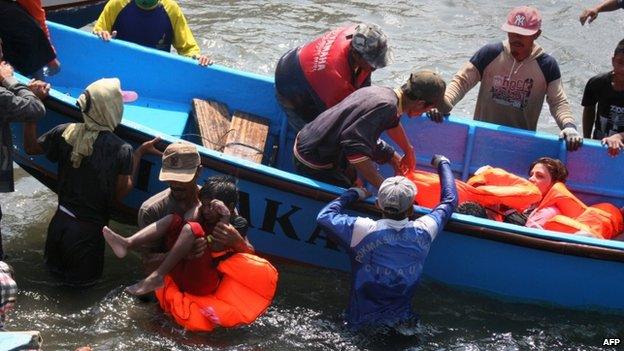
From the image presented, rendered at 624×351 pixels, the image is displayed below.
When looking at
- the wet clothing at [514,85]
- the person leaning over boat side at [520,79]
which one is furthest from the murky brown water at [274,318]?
the wet clothing at [514,85]

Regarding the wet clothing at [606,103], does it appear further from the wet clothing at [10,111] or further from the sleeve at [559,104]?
the wet clothing at [10,111]

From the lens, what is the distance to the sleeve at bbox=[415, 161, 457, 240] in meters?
5.88

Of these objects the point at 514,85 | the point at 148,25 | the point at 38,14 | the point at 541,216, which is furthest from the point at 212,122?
the point at 541,216

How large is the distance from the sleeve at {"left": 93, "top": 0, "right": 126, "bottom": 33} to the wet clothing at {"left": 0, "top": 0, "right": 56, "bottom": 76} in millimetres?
969

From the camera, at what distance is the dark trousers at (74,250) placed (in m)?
6.24

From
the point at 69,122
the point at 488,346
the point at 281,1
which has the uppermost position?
the point at 281,1

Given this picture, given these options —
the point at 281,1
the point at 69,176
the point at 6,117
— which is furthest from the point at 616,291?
the point at 281,1

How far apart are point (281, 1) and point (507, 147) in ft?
20.4

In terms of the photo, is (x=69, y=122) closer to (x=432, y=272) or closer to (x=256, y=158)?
(x=256, y=158)

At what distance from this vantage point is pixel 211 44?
11.5 meters

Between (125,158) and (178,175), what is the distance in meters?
0.50

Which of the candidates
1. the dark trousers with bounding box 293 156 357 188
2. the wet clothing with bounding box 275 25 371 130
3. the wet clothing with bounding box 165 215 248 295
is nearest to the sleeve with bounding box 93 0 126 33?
the wet clothing with bounding box 275 25 371 130

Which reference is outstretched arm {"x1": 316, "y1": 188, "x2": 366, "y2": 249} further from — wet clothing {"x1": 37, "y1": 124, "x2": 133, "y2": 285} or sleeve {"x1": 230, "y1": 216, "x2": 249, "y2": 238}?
wet clothing {"x1": 37, "y1": 124, "x2": 133, "y2": 285}

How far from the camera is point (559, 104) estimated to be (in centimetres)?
731
